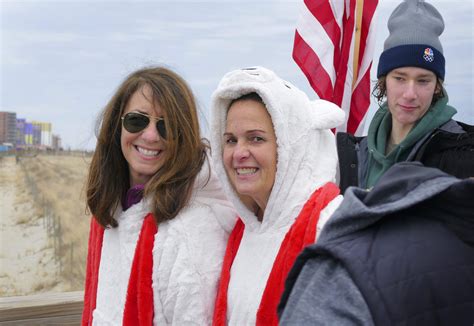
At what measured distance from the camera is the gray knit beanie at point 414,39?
10.9ft

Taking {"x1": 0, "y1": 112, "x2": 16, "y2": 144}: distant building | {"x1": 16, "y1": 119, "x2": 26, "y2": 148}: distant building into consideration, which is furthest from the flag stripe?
{"x1": 16, "y1": 119, "x2": 26, "y2": 148}: distant building

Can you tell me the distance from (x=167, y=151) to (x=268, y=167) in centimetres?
59

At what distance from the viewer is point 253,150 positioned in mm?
2271

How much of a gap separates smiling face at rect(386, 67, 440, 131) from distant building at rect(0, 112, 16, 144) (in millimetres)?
80416

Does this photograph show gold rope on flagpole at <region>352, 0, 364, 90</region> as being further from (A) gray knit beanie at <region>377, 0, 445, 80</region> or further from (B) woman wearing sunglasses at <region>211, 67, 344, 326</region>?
(B) woman wearing sunglasses at <region>211, 67, 344, 326</region>

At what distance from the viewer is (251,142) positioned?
2299mm

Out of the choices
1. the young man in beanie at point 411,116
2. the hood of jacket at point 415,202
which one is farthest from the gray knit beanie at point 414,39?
the hood of jacket at point 415,202

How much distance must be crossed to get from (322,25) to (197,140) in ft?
7.60

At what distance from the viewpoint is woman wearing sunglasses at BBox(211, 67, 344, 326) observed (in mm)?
2232

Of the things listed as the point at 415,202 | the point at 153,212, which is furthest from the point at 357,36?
the point at 415,202

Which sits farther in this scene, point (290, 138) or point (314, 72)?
point (314, 72)

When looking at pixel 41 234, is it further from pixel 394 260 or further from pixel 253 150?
pixel 394 260

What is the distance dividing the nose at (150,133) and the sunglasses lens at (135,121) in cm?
2

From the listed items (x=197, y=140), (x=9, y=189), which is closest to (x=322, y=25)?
(x=197, y=140)
